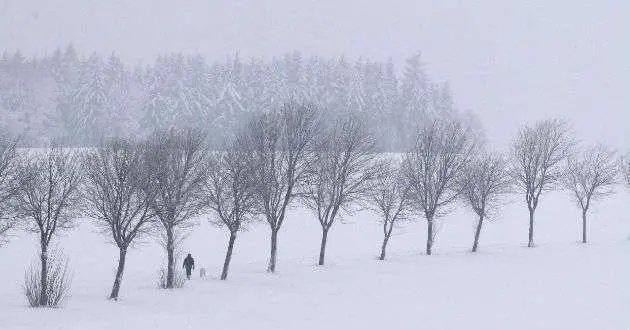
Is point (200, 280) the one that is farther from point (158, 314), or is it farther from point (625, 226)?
point (625, 226)

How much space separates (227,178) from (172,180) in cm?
331

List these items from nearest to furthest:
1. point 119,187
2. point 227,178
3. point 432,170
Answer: point 119,187, point 227,178, point 432,170

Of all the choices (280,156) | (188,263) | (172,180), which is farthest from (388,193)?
(172,180)

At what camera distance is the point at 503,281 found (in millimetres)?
28688

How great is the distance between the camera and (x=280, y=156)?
111 ft

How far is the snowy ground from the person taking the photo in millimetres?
20661

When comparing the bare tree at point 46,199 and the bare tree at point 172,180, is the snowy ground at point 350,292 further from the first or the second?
the bare tree at point 172,180

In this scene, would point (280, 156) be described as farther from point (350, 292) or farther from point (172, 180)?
point (350, 292)

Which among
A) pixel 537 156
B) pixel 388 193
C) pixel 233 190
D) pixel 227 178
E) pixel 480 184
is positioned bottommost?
pixel 233 190

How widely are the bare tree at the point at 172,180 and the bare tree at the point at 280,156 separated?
3.43 m

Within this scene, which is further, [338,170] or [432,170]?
[432,170]

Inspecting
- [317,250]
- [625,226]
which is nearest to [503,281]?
[317,250]

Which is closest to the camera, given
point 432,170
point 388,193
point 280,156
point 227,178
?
point 227,178

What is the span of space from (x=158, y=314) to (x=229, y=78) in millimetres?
69414
